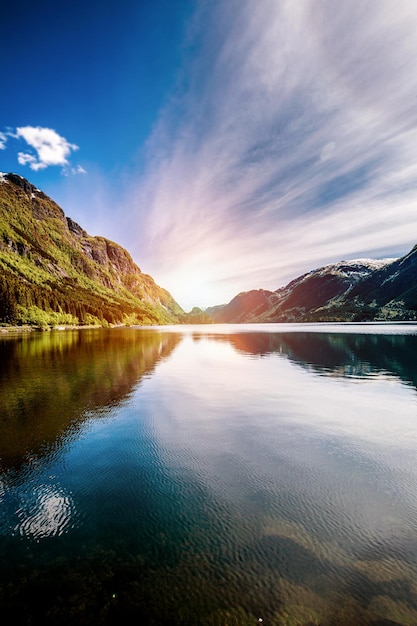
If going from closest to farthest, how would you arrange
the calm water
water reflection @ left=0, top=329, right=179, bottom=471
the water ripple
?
the calm water, the water ripple, water reflection @ left=0, top=329, right=179, bottom=471

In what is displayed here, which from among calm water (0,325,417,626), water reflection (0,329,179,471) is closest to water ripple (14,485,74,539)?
calm water (0,325,417,626)

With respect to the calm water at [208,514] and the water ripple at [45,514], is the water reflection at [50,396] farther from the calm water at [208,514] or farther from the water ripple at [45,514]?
the water ripple at [45,514]

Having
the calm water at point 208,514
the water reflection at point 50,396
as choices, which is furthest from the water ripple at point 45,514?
the water reflection at point 50,396

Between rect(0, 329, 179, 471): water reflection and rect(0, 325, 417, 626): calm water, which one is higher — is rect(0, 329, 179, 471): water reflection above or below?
above

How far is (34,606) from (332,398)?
25.6 meters

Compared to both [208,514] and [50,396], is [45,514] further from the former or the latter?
[50,396]

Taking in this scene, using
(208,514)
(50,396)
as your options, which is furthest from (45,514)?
(50,396)

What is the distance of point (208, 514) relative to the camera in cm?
1051

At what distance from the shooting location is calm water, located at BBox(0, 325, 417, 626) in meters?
7.09

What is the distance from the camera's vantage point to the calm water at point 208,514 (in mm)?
7086

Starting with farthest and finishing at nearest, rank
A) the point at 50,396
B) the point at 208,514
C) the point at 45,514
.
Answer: the point at 50,396, the point at 45,514, the point at 208,514

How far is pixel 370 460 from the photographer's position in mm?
14992

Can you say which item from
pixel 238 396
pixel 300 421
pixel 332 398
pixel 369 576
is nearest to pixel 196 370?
pixel 238 396

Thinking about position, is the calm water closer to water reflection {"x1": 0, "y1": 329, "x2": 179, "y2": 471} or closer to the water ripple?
the water ripple
